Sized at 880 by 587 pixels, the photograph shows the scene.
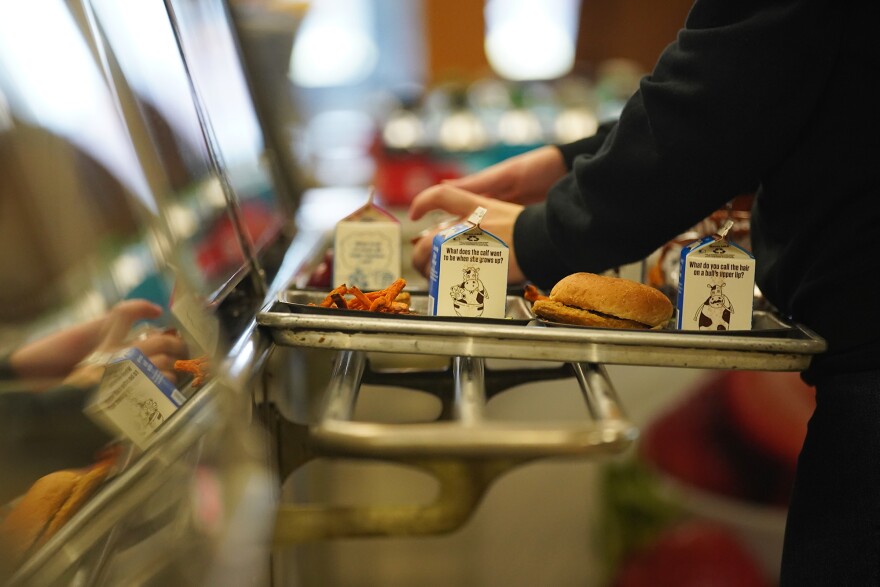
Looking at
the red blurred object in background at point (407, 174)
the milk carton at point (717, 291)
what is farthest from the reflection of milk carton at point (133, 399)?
the red blurred object in background at point (407, 174)

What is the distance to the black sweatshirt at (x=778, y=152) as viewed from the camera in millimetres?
877

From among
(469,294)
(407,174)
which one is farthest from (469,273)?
(407,174)

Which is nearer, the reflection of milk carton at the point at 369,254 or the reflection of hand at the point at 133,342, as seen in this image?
the reflection of hand at the point at 133,342

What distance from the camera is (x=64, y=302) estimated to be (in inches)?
24.8

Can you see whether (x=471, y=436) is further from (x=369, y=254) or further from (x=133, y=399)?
(x=369, y=254)

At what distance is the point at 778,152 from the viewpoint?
36.3 inches

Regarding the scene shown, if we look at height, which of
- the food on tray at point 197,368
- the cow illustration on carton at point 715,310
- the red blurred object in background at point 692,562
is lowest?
the red blurred object in background at point 692,562

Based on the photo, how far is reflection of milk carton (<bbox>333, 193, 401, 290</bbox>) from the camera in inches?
46.0

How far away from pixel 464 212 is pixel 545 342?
42cm

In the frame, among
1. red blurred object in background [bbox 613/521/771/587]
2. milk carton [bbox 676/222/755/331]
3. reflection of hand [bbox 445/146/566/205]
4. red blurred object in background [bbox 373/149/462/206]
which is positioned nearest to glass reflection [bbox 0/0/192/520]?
milk carton [bbox 676/222/755/331]

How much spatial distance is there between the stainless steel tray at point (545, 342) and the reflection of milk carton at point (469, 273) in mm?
98

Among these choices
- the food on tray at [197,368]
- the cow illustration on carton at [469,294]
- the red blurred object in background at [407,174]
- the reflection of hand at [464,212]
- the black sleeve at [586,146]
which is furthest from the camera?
the red blurred object in background at [407,174]

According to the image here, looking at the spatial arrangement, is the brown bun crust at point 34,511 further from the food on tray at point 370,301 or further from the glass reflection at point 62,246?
the food on tray at point 370,301

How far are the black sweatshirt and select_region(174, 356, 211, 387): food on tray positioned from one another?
493 millimetres
